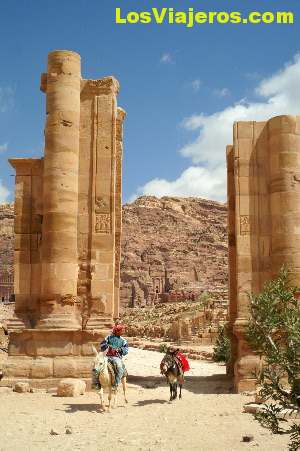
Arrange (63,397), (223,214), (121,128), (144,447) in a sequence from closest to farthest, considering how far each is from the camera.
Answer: (144,447) < (63,397) < (121,128) < (223,214)

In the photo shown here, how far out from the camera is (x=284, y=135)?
1462 cm

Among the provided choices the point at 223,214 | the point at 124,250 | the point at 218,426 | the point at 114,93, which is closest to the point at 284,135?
the point at 114,93

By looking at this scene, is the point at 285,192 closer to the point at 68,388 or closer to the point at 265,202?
the point at 265,202

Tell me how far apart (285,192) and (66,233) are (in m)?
5.57

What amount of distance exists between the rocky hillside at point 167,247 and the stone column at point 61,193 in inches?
3447

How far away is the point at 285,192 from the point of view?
1444 cm

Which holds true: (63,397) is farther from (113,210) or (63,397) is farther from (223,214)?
(223,214)

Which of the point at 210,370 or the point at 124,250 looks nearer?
the point at 210,370

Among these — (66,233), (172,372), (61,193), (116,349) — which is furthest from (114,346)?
(61,193)

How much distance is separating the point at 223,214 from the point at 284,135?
440 ft

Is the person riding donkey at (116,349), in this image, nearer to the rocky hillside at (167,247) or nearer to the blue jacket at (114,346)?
the blue jacket at (114,346)

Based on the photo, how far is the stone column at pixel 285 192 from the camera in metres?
14.2

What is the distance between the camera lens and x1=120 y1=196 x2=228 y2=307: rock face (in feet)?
368

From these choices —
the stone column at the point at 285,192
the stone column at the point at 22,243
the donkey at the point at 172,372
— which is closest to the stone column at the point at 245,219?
the stone column at the point at 285,192
